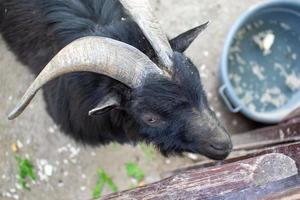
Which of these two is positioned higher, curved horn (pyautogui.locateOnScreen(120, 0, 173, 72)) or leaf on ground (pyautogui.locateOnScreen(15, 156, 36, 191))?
curved horn (pyautogui.locateOnScreen(120, 0, 173, 72))

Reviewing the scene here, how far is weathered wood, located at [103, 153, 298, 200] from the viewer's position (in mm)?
2146

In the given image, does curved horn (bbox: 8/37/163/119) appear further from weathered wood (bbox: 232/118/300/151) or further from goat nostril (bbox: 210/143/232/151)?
weathered wood (bbox: 232/118/300/151)

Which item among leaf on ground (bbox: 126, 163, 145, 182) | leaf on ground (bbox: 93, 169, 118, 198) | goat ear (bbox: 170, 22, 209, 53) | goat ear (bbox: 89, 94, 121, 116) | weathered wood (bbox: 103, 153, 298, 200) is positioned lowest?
leaf on ground (bbox: 93, 169, 118, 198)

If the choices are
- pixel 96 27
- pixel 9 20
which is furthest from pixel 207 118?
pixel 9 20

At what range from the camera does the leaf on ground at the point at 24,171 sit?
3986 mm

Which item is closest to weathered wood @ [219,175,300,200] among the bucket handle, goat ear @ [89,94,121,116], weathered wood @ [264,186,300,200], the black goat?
weathered wood @ [264,186,300,200]

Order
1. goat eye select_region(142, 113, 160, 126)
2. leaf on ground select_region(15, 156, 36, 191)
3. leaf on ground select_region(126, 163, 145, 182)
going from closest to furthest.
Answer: goat eye select_region(142, 113, 160, 126) → leaf on ground select_region(15, 156, 36, 191) → leaf on ground select_region(126, 163, 145, 182)

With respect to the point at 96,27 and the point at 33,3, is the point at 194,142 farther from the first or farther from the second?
the point at 33,3

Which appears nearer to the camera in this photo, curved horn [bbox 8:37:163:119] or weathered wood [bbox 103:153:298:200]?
weathered wood [bbox 103:153:298:200]

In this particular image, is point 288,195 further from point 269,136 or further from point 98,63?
point 269,136

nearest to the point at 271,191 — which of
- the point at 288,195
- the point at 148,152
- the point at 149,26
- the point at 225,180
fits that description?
the point at 288,195

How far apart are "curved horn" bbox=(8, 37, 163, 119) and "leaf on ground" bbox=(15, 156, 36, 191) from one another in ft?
5.32

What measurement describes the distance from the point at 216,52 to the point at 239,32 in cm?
26

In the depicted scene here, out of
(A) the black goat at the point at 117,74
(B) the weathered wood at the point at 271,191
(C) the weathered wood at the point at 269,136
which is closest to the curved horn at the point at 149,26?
(A) the black goat at the point at 117,74
